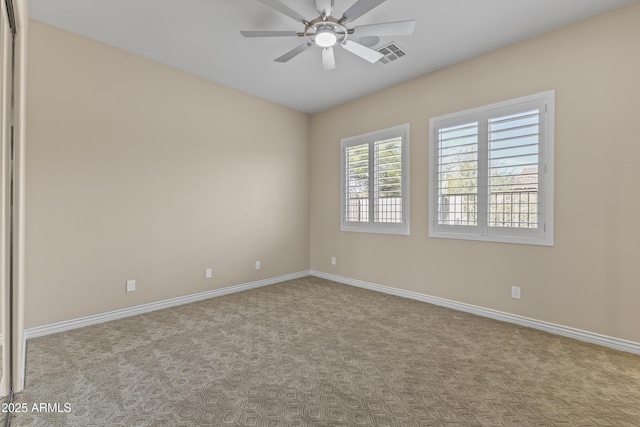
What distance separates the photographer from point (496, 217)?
3.27 m

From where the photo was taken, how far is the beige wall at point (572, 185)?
256 cm

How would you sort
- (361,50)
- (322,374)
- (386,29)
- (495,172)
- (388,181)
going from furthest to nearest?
(388,181), (495,172), (361,50), (386,29), (322,374)

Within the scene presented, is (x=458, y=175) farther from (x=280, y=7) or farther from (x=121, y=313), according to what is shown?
(x=121, y=313)

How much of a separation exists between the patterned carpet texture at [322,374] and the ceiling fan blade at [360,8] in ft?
8.88

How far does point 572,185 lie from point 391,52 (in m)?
2.25

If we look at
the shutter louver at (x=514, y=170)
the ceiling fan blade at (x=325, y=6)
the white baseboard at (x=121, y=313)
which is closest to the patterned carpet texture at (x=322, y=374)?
the white baseboard at (x=121, y=313)

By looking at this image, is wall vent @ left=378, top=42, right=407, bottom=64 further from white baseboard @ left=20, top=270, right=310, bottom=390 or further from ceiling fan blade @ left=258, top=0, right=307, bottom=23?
white baseboard @ left=20, top=270, right=310, bottom=390

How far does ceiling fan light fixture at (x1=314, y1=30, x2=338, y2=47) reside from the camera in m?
2.46

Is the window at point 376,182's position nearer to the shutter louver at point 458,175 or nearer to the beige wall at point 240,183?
the beige wall at point 240,183

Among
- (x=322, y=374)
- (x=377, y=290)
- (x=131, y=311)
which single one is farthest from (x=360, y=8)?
(x=131, y=311)

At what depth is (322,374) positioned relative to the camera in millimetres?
2172

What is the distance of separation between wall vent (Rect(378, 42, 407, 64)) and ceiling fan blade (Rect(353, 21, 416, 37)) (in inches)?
27.2

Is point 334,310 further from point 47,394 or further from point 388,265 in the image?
point 47,394

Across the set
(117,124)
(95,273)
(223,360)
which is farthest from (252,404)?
(117,124)
